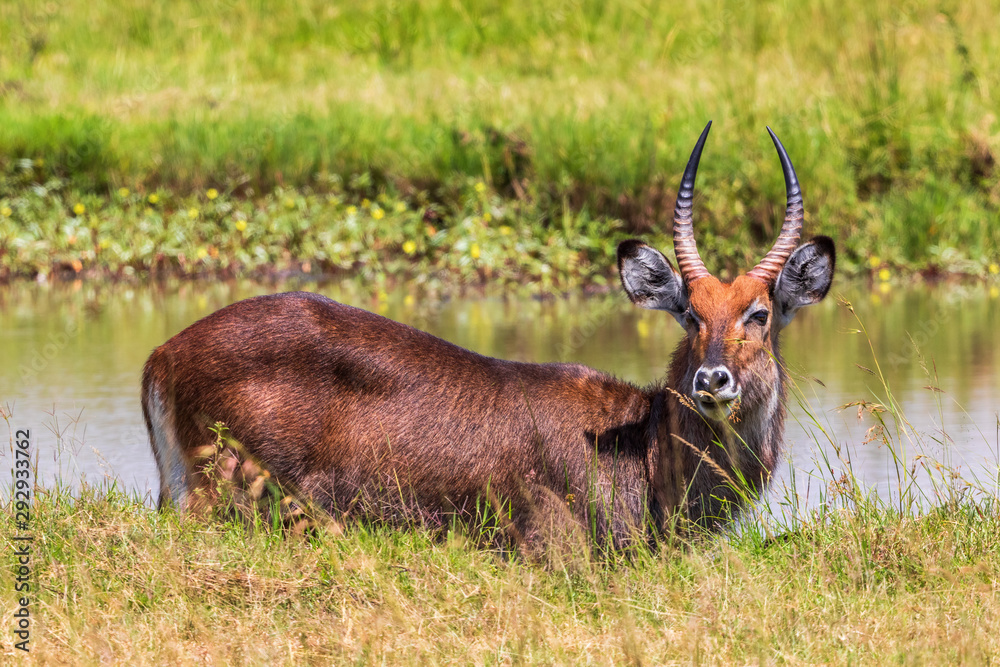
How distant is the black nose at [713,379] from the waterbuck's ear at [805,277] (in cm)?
68

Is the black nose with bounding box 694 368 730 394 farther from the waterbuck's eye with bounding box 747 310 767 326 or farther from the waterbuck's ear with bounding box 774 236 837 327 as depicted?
the waterbuck's ear with bounding box 774 236 837 327

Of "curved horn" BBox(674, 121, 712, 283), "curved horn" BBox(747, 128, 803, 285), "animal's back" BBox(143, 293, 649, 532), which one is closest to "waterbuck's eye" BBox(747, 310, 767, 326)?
"curved horn" BBox(747, 128, 803, 285)

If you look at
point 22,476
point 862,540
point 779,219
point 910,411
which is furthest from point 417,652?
point 779,219

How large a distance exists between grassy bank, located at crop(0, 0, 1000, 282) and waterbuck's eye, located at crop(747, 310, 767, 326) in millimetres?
6810

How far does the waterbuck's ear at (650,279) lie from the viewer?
516cm

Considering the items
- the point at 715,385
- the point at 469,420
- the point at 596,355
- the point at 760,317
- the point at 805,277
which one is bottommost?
the point at 596,355

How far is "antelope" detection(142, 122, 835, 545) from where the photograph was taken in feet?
16.5

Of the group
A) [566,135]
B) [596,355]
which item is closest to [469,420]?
[596,355]

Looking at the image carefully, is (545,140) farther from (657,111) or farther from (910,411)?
(910,411)

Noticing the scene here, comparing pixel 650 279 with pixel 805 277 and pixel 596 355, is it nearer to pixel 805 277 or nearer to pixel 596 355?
pixel 805 277

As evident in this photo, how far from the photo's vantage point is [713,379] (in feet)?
14.8

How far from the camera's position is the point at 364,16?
67.9 ft

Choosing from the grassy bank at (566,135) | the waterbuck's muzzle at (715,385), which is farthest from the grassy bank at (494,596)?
the grassy bank at (566,135)

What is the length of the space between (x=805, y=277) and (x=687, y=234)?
49 cm
